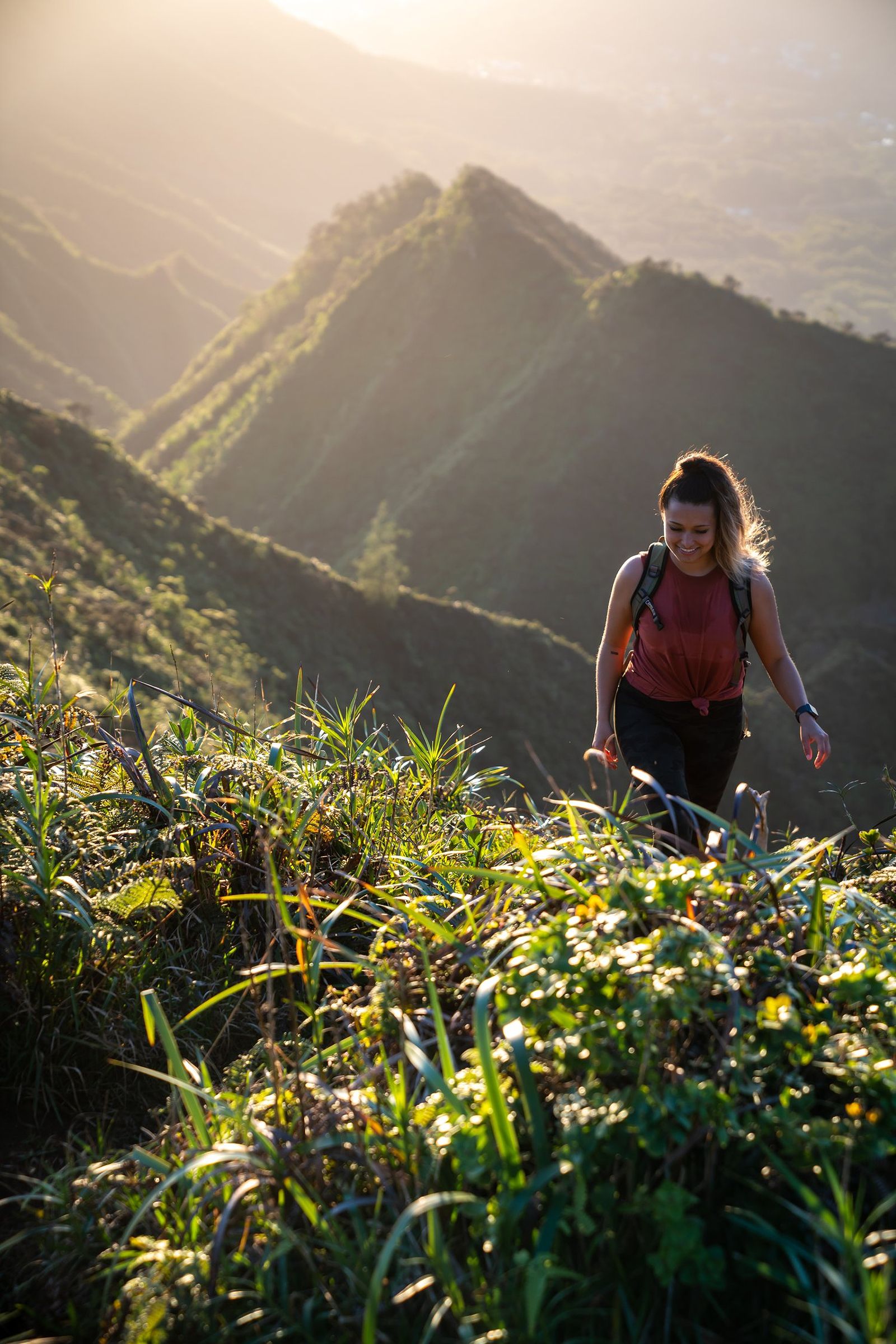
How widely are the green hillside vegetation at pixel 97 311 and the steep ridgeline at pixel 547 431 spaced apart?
202 ft

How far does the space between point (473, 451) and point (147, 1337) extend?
4829 centimetres

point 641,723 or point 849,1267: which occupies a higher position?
point 641,723

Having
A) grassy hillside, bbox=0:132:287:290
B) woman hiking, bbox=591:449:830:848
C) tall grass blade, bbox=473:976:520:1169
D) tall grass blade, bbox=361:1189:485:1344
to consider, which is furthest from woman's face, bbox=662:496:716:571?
grassy hillside, bbox=0:132:287:290

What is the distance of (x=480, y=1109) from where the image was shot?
169 centimetres

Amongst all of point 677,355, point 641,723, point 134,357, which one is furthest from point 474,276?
point 134,357

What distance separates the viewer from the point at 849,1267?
137 cm

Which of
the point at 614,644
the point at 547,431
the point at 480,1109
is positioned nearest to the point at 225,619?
the point at 614,644

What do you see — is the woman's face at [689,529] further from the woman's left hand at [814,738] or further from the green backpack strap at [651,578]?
the woman's left hand at [814,738]

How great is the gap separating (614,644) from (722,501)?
0.71 m

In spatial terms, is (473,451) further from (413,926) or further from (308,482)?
(413,926)

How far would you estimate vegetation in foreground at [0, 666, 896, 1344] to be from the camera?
1.51 meters

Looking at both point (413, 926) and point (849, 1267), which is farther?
point (413, 926)

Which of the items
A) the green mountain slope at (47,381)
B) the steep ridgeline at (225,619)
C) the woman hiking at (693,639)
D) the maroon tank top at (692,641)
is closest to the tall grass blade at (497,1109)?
the woman hiking at (693,639)

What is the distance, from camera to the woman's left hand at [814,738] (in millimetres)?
3275
